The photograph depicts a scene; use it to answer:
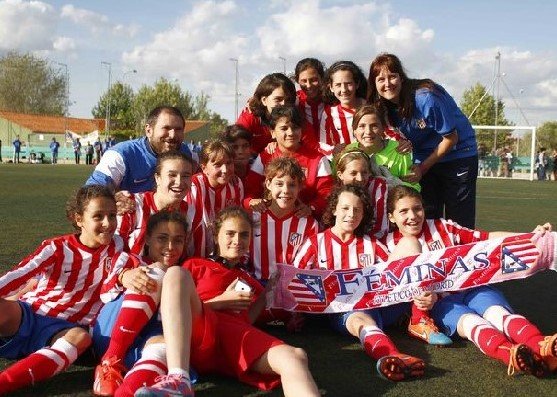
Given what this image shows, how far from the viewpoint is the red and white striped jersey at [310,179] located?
16.4 ft

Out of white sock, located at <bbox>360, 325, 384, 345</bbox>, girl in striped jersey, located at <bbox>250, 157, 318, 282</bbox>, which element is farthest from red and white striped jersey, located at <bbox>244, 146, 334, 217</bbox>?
white sock, located at <bbox>360, 325, 384, 345</bbox>

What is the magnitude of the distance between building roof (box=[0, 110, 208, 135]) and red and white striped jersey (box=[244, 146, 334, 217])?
56848mm

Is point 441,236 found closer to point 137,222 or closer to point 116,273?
point 137,222

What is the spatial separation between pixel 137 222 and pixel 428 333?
207cm

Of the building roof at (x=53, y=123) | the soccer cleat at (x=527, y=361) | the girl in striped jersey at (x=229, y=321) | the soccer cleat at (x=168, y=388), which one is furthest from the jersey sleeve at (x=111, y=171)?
the building roof at (x=53, y=123)

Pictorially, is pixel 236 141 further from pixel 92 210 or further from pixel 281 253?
pixel 92 210

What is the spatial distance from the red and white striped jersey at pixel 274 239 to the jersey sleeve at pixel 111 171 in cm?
116

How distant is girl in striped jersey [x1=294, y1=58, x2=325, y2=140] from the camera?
18.9 ft

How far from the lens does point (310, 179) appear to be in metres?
5.05

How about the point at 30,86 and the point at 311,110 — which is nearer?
the point at 311,110

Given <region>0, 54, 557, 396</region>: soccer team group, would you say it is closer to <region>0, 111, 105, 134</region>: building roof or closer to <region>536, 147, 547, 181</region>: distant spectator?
<region>536, 147, 547, 181</region>: distant spectator

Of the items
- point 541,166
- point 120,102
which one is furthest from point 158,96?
point 541,166

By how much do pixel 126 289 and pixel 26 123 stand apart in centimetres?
6475

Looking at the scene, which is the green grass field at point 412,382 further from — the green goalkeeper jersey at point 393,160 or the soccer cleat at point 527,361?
the green goalkeeper jersey at point 393,160
